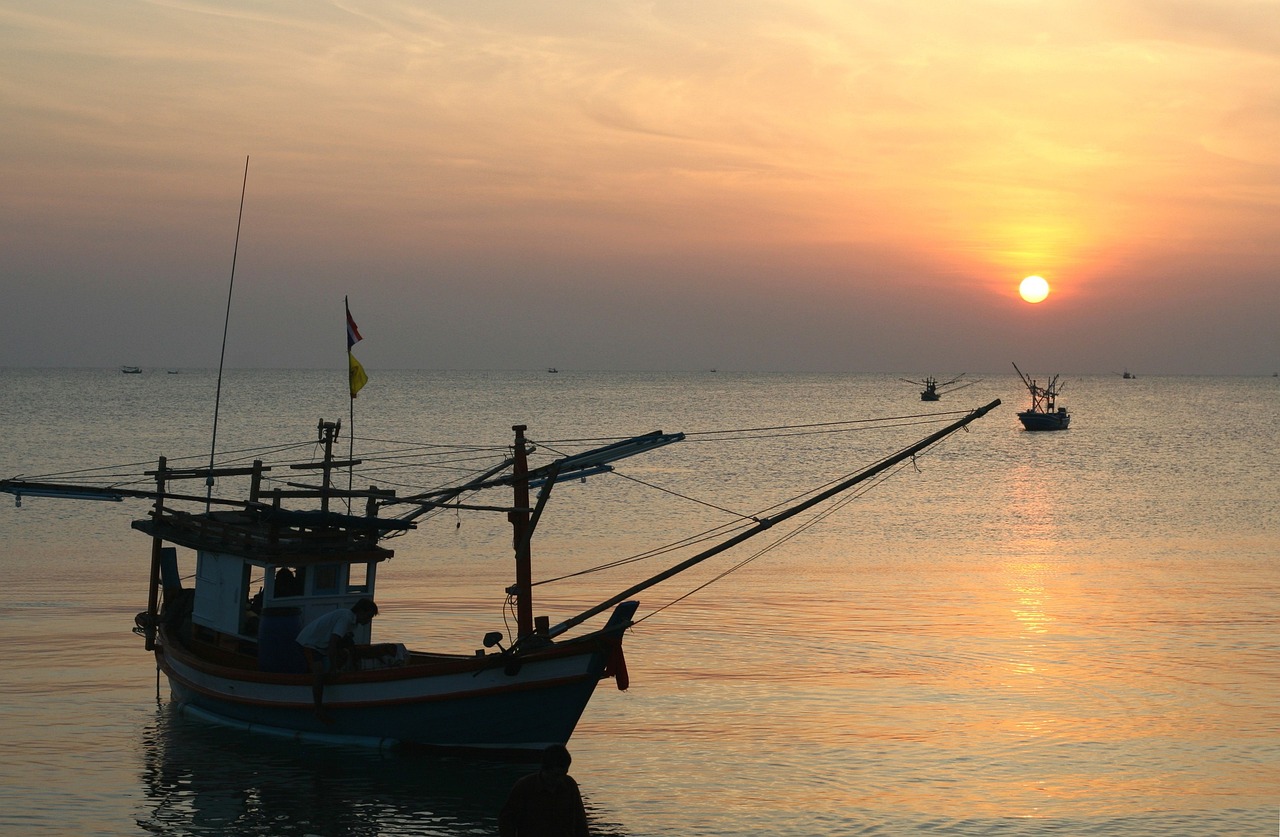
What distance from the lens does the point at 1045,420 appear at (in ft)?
505

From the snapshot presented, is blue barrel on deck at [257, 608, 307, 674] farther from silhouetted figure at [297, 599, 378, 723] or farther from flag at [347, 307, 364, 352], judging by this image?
flag at [347, 307, 364, 352]

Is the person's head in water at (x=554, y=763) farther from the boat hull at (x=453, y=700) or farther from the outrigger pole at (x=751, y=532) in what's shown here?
the boat hull at (x=453, y=700)

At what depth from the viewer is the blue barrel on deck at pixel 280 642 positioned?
2202 cm

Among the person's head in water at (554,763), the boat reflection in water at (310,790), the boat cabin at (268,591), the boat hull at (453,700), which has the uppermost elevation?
the person's head in water at (554,763)

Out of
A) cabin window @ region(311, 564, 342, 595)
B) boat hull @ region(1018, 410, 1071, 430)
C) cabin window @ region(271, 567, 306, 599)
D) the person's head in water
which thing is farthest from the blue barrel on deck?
boat hull @ region(1018, 410, 1071, 430)

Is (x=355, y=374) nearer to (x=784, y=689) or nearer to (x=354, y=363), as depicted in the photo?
(x=354, y=363)

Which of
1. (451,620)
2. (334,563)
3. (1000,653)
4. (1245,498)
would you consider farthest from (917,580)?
(1245,498)

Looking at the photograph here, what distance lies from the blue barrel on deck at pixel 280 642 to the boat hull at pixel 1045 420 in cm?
14093

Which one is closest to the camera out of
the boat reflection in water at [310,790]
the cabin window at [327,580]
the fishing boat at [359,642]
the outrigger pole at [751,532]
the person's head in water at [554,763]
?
the person's head in water at [554,763]

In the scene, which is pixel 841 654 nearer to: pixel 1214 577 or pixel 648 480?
pixel 1214 577

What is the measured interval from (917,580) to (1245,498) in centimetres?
3943

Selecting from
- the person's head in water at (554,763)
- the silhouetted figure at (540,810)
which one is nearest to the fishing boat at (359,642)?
the silhouetted figure at (540,810)

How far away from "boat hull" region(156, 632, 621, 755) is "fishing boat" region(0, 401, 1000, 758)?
22mm

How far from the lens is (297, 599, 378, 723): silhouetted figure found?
68.8 feet
